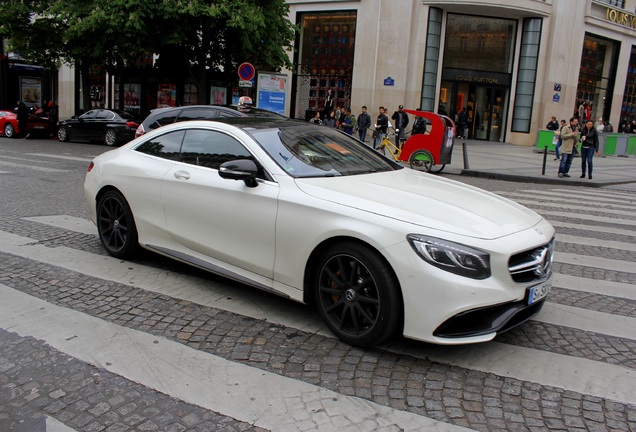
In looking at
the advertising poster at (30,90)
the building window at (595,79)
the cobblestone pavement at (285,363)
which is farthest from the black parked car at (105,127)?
the building window at (595,79)

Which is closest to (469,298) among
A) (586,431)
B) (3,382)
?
(586,431)

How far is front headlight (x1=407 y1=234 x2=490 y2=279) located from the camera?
140 inches

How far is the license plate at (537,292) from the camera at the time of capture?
3.82 meters

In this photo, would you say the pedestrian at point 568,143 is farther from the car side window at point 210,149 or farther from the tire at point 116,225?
the tire at point 116,225

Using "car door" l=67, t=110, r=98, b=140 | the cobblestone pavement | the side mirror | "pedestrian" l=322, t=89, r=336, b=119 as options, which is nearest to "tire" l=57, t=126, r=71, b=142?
"car door" l=67, t=110, r=98, b=140

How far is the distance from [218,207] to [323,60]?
28.4m

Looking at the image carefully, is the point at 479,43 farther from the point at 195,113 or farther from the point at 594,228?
the point at 594,228

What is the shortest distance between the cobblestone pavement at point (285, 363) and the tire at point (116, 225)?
21 centimetres

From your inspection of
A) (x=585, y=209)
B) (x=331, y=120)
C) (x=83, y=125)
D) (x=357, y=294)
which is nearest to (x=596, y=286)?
(x=357, y=294)

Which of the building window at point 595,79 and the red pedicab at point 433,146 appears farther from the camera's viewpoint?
the building window at point 595,79

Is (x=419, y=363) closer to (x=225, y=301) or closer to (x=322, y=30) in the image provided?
(x=225, y=301)

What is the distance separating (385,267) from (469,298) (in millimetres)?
567

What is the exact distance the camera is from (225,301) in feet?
15.9

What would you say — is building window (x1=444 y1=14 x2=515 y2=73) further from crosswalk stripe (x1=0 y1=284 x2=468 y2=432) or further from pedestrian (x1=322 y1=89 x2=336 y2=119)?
crosswalk stripe (x1=0 y1=284 x2=468 y2=432)
